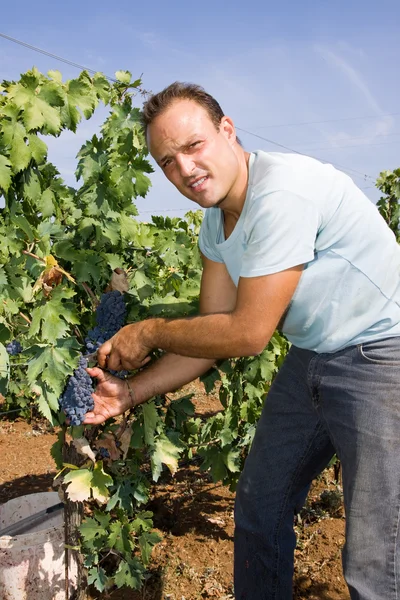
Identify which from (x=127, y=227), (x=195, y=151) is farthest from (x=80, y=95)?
(x=195, y=151)

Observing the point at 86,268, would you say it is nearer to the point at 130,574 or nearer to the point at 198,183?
the point at 198,183

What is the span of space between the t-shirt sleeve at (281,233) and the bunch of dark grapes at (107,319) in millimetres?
777

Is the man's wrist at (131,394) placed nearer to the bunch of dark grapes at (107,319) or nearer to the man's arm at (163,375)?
the man's arm at (163,375)

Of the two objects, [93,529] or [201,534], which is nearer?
[93,529]

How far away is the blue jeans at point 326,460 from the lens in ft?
6.45

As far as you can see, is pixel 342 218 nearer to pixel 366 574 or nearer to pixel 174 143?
pixel 174 143

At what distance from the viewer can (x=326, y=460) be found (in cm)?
254

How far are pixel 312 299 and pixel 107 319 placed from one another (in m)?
0.88

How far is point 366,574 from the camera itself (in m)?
1.97

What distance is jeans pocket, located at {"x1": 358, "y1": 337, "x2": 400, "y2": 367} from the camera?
80.3 inches

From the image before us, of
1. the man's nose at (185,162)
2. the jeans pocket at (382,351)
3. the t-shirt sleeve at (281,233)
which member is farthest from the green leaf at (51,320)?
the jeans pocket at (382,351)

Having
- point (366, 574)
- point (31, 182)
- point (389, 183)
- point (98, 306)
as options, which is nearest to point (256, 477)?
point (366, 574)

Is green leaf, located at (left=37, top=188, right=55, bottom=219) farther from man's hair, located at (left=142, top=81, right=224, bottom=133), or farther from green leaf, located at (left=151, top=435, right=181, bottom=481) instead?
green leaf, located at (left=151, top=435, right=181, bottom=481)

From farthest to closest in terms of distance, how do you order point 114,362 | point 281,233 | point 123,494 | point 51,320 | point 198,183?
point 123,494, point 114,362, point 51,320, point 198,183, point 281,233
